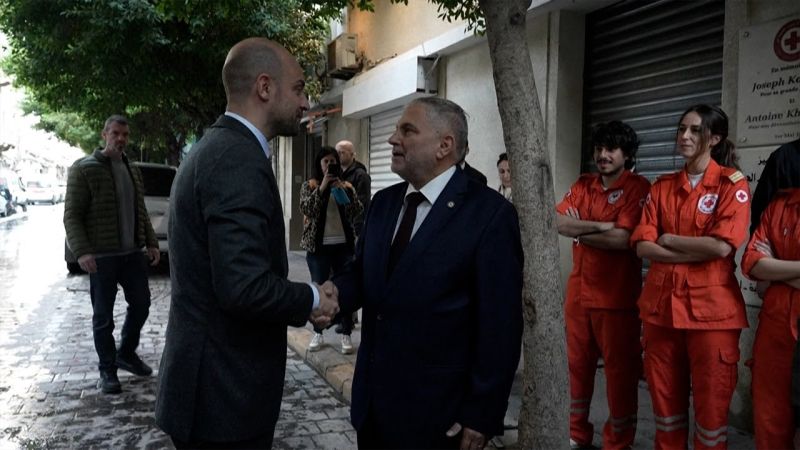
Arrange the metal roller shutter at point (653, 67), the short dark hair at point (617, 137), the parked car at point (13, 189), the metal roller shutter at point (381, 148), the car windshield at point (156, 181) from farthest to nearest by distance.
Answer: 1. the parked car at point (13, 189)
2. the car windshield at point (156, 181)
3. the metal roller shutter at point (381, 148)
4. the metal roller shutter at point (653, 67)
5. the short dark hair at point (617, 137)

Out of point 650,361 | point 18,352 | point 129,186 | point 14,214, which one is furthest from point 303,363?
point 14,214

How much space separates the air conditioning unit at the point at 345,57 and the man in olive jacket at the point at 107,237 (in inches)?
306

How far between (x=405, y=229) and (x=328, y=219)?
3985 millimetres

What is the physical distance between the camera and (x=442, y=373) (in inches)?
87.8

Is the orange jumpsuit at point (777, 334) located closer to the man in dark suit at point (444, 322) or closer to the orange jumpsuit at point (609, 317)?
the orange jumpsuit at point (609, 317)

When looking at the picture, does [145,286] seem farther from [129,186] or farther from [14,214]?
[14,214]

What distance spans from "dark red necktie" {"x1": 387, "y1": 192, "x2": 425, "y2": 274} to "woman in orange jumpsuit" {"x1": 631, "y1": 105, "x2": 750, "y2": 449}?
1723mm

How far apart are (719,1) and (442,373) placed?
420 centimetres

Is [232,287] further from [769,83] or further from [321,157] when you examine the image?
[321,157]

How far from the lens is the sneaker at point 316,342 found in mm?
6439

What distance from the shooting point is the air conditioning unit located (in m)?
12.8

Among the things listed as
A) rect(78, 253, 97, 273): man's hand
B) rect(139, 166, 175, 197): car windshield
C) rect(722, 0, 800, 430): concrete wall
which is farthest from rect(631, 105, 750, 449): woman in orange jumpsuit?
rect(139, 166, 175, 197): car windshield

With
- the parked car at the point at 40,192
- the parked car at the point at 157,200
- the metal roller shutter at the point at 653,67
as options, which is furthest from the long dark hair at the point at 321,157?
the parked car at the point at 40,192

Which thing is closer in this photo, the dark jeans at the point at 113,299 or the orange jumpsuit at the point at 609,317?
the orange jumpsuit at the point at 609,317
